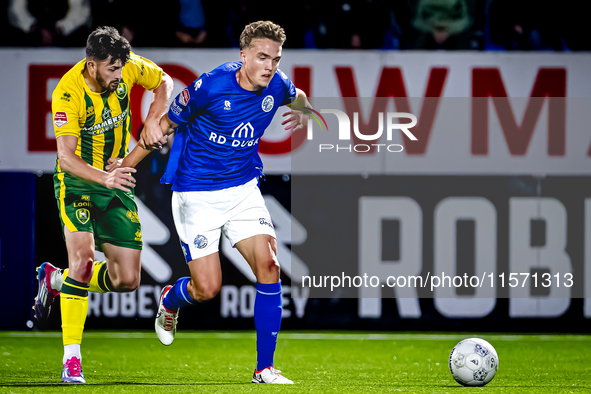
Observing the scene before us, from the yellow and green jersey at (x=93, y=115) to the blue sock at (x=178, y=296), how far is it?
0.86m

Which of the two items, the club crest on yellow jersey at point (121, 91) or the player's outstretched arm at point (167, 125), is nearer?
the player's outstretched arm at point (167, 125)

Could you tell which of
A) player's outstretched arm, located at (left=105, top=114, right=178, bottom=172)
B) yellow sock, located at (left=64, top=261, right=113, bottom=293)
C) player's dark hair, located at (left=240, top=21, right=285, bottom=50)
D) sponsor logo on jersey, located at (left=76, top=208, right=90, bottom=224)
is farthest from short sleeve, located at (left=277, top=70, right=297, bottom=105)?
yellow sock, located at (left=64, top=261, right=113, bottom=293)

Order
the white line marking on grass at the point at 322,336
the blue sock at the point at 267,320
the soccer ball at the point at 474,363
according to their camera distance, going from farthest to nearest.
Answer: the white line marking on grass at the point at 322,336 → the blue sock at the point at 267,320 → the soccer ball at the point at 474,363

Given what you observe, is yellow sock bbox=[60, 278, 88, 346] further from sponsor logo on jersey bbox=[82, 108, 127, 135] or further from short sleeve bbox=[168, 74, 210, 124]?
short sleeve bbox=[168, 74, 210, 124]

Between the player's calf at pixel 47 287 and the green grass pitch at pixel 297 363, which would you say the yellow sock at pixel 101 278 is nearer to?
the player's calf at pixel 47 287

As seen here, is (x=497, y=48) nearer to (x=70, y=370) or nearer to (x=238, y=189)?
(x=238, y=189)

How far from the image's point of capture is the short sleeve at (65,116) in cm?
464

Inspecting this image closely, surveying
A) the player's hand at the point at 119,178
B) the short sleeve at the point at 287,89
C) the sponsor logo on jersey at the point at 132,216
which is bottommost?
the sponsor logo on jersey at the point at 132,216

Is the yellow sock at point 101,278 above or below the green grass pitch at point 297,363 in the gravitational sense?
above

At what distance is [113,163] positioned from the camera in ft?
16.3

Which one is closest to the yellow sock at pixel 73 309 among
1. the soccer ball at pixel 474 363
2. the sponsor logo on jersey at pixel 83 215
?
the sponsor logo on jersey at pixel 83 215

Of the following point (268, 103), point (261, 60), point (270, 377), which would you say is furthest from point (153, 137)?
point (270, 377)

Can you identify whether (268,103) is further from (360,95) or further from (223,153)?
(360,95)

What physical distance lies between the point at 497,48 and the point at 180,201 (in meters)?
3.52
